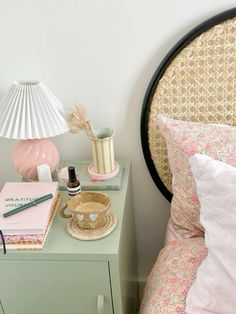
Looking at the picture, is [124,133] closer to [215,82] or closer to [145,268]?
[215,82]

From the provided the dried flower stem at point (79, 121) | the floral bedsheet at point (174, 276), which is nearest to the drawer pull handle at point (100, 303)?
the floral bedsheet at point (174, 276)

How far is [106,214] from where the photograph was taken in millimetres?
986

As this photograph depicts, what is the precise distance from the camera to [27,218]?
3.15 feet

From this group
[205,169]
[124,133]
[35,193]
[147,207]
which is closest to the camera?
[205,169]

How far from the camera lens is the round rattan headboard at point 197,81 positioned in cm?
107

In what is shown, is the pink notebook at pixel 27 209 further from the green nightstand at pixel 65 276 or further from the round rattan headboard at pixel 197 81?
the round rattan headboard at pixel 197 81

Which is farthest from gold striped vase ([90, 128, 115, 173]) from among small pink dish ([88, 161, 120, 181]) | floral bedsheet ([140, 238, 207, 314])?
floral bedsheet ([140, 238, 207, 314])

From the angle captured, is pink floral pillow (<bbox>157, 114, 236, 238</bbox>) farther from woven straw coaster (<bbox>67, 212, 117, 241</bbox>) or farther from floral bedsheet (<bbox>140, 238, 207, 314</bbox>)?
woven straw coaster (<bbox>67, 212, 117, 241</bbox>)

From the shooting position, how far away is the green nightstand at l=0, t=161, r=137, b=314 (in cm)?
92

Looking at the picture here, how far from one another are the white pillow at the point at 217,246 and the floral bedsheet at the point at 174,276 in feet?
0.12

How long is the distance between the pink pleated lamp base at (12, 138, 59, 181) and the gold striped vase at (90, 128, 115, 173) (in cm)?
14

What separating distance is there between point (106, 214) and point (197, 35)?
0.59 m

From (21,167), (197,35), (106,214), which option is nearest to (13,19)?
(21,167)

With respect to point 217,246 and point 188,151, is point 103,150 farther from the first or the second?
point 217,246
